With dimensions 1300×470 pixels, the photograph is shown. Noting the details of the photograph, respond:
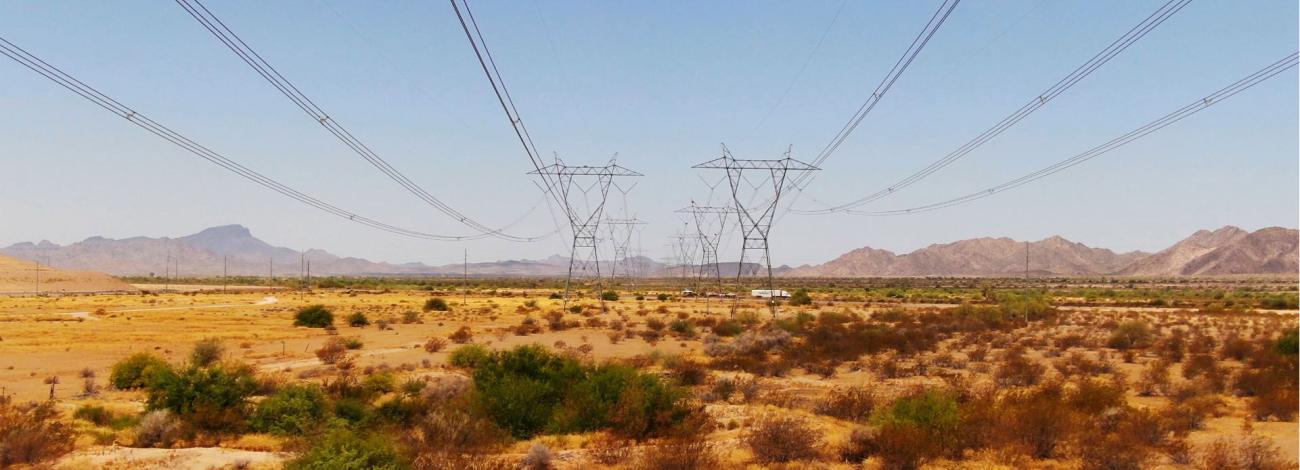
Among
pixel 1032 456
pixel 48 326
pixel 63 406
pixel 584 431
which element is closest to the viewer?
pixel 1032 456

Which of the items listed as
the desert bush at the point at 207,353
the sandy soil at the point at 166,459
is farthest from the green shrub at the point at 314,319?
the sandy soil at the point at 166,459

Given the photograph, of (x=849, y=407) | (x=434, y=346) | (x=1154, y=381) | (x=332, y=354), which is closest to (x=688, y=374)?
(x=849, y=407)

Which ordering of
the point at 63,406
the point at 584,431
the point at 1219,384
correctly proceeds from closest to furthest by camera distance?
the point at 584,431 → the point at 63,406 → the point at 1219,384

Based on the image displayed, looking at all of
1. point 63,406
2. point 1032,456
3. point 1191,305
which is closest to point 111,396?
point 63,406

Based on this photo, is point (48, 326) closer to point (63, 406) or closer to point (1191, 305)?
point (63, 406)

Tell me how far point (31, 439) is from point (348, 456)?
8666 millimetres

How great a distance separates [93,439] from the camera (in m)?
21.5

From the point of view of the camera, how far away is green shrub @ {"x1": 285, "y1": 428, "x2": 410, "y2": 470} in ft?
50.0

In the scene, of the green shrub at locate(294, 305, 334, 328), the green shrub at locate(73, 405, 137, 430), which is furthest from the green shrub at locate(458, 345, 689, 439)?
the green shrub at locate(294, 305, 334, 328)

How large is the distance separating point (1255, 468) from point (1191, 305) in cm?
10190

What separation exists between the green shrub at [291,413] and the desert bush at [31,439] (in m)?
4.24

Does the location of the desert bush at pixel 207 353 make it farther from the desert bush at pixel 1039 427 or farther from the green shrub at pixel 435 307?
the green shrub at pixel 435 307

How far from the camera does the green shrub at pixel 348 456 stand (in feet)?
50.0

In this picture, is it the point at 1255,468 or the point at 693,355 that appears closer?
the point at 1255,468
